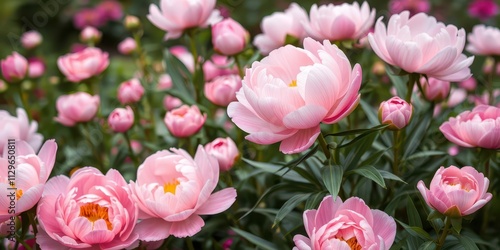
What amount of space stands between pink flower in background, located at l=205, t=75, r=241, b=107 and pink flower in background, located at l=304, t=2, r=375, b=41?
0.17m

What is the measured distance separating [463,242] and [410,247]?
2.6 inches

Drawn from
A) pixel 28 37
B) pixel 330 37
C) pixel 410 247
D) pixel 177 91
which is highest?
pixel 330 37

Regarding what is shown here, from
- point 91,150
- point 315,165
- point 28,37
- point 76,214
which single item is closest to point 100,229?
point 76,214

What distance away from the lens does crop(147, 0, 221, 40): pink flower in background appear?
1.02 metres

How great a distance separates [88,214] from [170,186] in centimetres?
11

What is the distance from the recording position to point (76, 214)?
0.73m

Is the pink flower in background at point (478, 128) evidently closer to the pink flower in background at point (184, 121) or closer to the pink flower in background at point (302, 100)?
the pink flower in background at point (302, 100)

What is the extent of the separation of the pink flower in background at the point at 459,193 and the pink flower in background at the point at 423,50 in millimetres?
150

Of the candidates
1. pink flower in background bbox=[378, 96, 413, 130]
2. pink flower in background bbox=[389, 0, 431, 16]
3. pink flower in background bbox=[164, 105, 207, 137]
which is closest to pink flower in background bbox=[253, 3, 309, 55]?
pink flower in background bbox=[164, 105, 207, 137]

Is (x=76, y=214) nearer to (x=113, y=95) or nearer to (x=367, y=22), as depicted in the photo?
(x=367, y=22)

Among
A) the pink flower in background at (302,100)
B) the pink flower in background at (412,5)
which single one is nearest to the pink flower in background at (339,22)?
the pink flower in background at (302,100)

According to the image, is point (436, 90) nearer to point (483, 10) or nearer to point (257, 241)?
point (257, 241)

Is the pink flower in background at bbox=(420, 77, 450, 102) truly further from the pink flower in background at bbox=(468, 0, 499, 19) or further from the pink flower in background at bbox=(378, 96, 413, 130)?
the pink flower in background at bbox=(468, 0, 499, 19)

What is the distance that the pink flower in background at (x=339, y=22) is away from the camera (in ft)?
3.05
